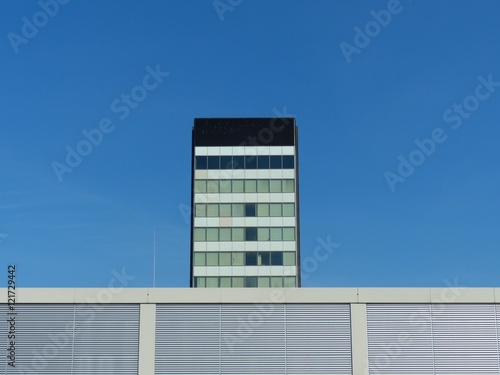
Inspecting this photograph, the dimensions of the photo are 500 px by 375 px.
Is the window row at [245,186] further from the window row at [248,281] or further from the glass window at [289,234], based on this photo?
the window row at [248,281]

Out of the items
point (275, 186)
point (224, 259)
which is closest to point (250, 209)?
point (275, 186)

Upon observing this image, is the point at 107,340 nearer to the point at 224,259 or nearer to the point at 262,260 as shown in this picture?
the point at 224,259

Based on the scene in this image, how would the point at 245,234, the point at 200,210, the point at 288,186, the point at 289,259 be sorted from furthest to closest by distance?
the point at 288,186 < the point at 200,210 < the point at 245,234 < the point at 289,259

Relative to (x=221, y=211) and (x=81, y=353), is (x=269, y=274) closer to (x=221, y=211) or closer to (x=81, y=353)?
(x=221, y=211)

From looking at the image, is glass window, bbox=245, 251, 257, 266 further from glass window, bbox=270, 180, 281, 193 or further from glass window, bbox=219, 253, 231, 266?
glass window, bbox=270, 180, 281, 193

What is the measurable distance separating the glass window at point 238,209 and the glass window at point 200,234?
4.09 m

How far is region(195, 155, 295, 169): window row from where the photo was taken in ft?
320

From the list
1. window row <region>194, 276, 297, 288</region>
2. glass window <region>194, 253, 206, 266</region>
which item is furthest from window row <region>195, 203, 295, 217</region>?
window row <region>194, 276, 297, 288</region>

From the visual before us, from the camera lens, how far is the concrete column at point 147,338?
142 feet

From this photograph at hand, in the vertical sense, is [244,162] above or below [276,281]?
above

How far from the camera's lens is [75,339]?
43594 millimetres

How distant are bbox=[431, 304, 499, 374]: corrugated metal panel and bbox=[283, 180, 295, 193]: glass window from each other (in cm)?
5388

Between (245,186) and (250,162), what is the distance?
2882 mm

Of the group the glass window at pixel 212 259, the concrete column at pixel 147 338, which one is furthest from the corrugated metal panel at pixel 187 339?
the glass window at pixel 212 259
